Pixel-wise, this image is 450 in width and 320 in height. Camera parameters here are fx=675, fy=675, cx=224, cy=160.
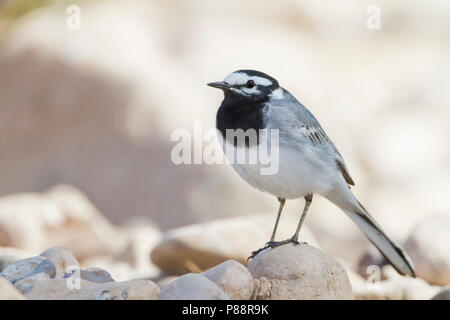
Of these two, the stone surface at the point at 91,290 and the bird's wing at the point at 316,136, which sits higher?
the bird's wing at the point at 316,136

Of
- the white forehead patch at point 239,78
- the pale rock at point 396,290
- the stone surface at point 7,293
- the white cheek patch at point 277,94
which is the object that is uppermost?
the white forehead patch at point 239,78

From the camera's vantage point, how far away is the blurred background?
11023 millimetres

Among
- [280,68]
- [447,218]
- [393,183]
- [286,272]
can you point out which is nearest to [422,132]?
[393,183]

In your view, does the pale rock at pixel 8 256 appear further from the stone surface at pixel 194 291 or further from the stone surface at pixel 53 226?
the stone surface at pixel 194 291

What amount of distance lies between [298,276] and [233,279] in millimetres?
641

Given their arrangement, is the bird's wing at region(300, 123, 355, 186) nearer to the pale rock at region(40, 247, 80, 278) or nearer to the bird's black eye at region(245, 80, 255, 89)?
the bird's black eye at region(245, 80, 255, 89)

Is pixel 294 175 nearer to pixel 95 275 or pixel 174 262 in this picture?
pixel 95 275

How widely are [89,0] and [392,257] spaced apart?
9225mm

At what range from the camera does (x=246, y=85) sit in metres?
5.34

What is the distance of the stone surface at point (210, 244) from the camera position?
752 centimetres

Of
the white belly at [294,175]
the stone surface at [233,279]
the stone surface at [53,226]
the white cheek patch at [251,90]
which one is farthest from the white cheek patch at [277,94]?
the stone surface at [53,226]

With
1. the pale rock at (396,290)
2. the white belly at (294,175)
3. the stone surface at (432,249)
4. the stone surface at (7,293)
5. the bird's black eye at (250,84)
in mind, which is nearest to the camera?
the stone surface at (7,293)

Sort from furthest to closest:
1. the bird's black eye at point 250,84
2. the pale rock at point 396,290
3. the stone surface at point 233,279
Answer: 1. the pale rock at point 396,290
2. the bird's black eye at point 250,84
3. the stone surface at point 233,279

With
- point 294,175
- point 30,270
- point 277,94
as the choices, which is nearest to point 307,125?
point 277,94
